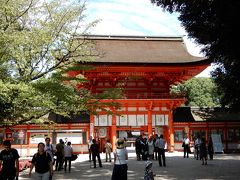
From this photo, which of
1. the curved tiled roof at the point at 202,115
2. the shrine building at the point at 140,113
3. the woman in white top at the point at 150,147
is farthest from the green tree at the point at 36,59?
the curved tiled roof at the point at 202,115

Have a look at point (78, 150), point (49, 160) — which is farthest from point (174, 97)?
point (49, 160)

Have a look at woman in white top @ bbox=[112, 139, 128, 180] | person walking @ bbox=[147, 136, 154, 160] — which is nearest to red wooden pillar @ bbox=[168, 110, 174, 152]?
person walking @ bbox=[147, 136, 154, 160]

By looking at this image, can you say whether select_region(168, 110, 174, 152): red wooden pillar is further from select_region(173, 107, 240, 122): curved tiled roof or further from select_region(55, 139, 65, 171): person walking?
select_region(55, 139, 65, 171): person walking

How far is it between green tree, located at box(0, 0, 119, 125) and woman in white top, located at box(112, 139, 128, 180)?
9.77ft

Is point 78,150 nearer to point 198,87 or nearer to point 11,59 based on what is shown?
point 11,59

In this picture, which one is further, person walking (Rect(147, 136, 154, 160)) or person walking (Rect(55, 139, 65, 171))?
person walking (Rect(147, 136, 154, 160))

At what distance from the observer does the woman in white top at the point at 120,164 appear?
9227 millimetres

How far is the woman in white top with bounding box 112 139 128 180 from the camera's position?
923 cm

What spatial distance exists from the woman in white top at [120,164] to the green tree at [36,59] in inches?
117

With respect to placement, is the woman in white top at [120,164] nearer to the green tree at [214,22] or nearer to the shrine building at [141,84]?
the green tree at [214,22]

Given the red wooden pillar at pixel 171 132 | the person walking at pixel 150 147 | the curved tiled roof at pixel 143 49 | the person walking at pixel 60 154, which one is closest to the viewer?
Answer: the person walking at pixel 60 154

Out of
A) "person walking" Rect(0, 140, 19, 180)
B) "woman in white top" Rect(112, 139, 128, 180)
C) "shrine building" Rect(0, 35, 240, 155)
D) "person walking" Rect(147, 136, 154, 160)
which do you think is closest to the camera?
"person walking" Rect(0, 140, 19, 180)

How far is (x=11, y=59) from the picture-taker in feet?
38.9

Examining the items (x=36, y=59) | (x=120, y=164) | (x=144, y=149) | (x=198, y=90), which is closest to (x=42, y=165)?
(x=120, y=164)
